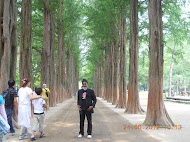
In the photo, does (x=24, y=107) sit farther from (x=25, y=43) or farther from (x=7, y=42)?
(x=25, y=43)

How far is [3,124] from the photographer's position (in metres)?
4.88

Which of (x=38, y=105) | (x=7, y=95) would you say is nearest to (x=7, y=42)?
(x=7, y=95)

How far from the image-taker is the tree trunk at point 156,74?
11.2 metres

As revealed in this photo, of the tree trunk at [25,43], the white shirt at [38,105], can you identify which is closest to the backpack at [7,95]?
the white shirt at [38,105]

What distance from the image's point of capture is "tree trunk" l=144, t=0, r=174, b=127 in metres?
11.2

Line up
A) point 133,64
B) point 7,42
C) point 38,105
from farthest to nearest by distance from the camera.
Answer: point 133,64, point 7,42, point 38,105

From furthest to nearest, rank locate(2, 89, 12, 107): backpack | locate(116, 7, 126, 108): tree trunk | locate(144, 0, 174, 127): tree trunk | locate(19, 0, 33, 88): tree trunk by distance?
locate(116, 7, 126, 108): tree trunk → locate(19, 0, 33, 88): tree trunk → locate(144, 0, 174, 127): tree trunk → locate(2, 89, 12, 107): backpack

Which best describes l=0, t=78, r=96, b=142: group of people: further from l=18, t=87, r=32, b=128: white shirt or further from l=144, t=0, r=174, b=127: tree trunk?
l=144, t=0, r=174, b=127: tree trunk

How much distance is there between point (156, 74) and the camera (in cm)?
1141

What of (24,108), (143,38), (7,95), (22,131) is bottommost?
(22,131)

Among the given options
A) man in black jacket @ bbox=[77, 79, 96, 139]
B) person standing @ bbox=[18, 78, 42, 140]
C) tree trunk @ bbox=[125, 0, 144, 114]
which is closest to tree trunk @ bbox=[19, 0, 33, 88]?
person standing @ bbox=[18, 78, 42, 140]

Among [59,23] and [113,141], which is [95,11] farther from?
[113,141]

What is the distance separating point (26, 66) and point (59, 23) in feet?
57.4

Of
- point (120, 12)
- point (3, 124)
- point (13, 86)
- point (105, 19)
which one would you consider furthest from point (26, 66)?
point (105, 19)
